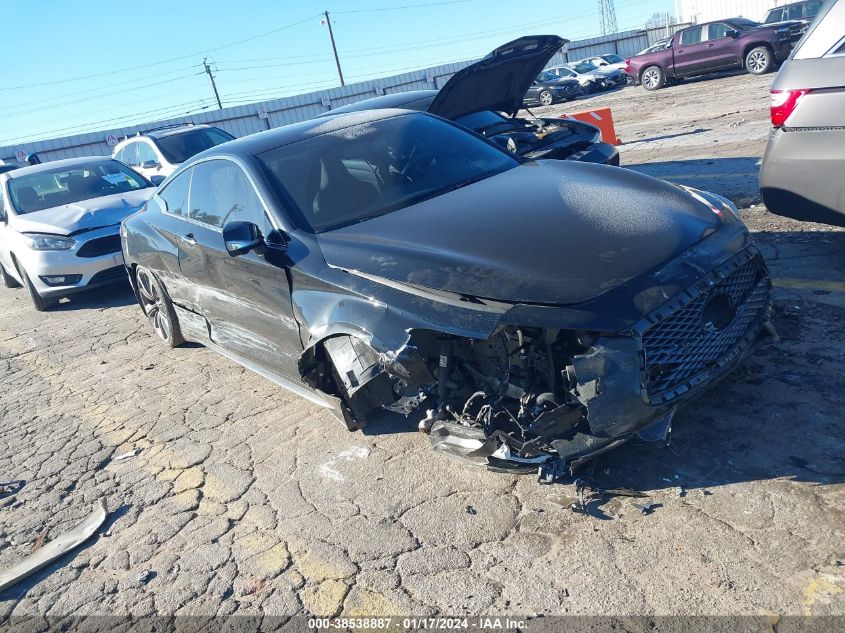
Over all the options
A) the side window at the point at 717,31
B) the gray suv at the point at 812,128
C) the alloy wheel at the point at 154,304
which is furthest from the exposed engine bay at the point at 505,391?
the side window at the point at 717,31

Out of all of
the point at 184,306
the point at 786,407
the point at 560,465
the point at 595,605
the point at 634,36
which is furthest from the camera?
the point at 634,36

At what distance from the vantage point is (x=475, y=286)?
294 cm

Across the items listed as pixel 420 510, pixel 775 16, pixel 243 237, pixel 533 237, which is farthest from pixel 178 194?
pixel 775 16

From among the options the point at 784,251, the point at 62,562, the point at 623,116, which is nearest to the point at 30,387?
the point at 62,562

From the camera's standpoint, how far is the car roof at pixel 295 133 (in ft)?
14.4

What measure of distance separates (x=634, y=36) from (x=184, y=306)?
1613 inches

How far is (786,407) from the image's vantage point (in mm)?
3252

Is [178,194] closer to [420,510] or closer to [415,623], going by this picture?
[420,510]

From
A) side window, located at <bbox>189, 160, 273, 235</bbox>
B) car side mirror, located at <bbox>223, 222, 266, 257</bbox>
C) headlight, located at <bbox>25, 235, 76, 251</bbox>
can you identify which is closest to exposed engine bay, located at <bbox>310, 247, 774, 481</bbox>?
car side mirror, located at <bbox>223, 222, 266, 257</bbox>

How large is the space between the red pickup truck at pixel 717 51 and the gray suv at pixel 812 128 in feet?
53.1

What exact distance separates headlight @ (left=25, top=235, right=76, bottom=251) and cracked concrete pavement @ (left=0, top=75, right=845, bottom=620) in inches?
140

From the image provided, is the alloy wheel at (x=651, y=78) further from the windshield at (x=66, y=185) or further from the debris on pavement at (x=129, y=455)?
the debris on pavement at (x=129, y=455)

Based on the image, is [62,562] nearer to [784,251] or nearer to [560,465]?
[560,465]

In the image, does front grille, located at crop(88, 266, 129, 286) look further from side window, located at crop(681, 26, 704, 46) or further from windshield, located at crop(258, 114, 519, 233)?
side window, located at crop(681, 26, 704, 46)
